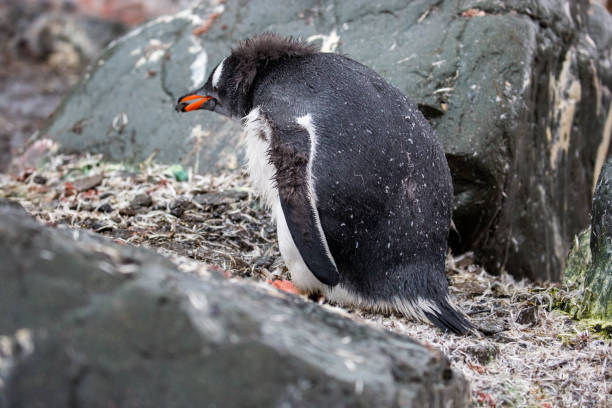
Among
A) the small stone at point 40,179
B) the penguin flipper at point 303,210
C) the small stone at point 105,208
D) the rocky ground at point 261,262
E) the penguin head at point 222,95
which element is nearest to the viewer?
the rocky ground at point 261,262

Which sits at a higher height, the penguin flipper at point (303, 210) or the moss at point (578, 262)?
the penguin flipper at point (303, 210)

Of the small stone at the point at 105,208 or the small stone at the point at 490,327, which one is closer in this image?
the small stone at the point at 490,327

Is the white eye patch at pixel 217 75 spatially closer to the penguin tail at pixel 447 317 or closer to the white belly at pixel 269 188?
the white belly at pixel 269 188

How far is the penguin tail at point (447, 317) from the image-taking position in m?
2.47

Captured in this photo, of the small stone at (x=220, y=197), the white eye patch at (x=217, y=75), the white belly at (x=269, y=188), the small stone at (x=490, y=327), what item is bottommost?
the small stone at (x=490, y=327)

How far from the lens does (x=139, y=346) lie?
1.20 meters

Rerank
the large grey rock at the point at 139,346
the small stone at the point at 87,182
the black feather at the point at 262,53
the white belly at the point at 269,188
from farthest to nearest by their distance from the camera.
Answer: the small stone at the point at 87,182 < the black feather at the point at 262,53 < the white belly at the point at 269,188 < the large grey rock at the point at 139,346

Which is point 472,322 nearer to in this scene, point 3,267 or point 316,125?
point 316,125

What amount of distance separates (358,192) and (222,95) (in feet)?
3.59

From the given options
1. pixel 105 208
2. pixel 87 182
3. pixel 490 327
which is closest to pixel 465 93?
pixel 490 327

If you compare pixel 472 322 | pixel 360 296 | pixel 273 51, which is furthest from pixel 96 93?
pixel 472 322

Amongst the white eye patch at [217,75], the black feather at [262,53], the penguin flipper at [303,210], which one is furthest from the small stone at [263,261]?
the white eye patch at [217,75]

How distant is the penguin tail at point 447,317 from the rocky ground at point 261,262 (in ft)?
0.14

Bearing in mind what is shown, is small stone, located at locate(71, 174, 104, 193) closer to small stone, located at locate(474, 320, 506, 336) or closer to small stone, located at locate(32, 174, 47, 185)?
small stone, located at locate(32, 174, 47, 185)
